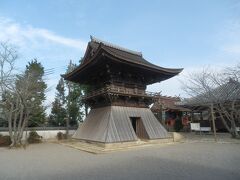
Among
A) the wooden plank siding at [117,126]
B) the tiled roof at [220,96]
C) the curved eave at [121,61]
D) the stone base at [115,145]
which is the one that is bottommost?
the stone base at [115,145]

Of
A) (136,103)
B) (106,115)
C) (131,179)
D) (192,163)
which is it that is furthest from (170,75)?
(131,179)

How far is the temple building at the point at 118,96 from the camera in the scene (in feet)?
49.3

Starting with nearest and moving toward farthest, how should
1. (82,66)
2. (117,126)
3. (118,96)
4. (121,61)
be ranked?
(117,126) → (121,61) → (118,96) → (82,66)

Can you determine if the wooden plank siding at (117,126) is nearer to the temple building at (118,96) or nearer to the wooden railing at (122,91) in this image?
the temple building at (118,96)

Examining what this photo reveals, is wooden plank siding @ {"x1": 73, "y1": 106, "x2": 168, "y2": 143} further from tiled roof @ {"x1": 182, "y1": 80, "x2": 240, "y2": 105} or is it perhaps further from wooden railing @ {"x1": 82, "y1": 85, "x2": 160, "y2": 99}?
tiled roof @ {"x1": 182, "y1": 80, "x2": 240, "y2": 105}

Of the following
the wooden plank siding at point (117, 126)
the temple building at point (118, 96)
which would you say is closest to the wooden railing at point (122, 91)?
the temple building at point (118, 96)

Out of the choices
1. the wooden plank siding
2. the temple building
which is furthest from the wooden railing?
the wooden plank siding

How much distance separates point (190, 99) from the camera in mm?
22078

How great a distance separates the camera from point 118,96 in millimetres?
16625

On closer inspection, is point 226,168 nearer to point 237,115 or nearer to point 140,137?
point 140,137

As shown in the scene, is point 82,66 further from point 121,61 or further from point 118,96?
point 118,96

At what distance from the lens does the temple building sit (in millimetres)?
15026

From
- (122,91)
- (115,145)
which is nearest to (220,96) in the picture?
(122,91)

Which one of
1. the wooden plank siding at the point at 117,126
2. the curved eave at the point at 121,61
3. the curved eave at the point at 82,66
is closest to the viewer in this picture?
the curved eave at the point at 121,61
